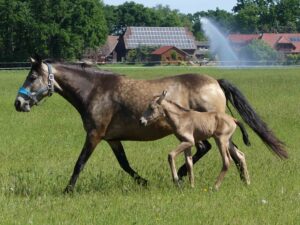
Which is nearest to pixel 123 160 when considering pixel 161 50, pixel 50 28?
pixel 50 28

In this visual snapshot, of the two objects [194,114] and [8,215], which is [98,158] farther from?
[8,215]

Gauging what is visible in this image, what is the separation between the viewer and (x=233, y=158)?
37.0 ft

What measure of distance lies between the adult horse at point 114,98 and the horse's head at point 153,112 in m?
0.36

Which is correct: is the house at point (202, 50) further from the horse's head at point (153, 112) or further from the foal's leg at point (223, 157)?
the horse's head at point (153, 112)

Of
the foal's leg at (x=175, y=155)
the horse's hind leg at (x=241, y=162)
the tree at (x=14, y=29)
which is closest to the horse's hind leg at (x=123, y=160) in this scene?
the foal's leg at (x=175, y=155)

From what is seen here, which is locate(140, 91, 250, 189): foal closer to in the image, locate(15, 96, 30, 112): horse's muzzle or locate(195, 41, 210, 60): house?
locate(15, 96, 30, 112): horse's muzzle

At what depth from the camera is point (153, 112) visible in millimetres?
10328

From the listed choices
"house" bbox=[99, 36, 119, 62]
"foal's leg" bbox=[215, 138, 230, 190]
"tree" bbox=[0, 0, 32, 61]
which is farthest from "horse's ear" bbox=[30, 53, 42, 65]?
"house" bbox=[99, 36, 119, 62]

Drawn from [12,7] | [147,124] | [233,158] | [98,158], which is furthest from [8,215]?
[12,7]

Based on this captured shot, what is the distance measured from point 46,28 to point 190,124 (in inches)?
3385

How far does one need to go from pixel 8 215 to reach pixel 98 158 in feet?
20.0

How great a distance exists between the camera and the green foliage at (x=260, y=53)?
120062mm

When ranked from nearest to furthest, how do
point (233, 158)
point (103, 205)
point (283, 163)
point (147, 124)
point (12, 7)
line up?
1. point (103, 205)
2. point (147, 124)
3. point (233, 158)
4. point (283, 163)
5. point (12, 7)

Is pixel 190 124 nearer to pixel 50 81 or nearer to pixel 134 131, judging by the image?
pixel 134 131
